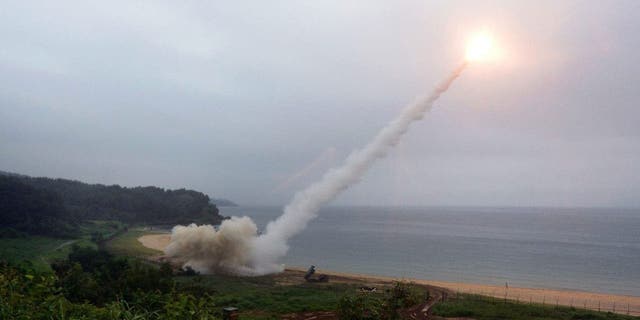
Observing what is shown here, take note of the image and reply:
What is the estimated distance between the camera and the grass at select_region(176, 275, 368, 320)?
2675cm

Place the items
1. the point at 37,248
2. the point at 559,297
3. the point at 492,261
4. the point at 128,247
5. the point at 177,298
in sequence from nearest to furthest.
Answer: the point at 177,298
the point at 559,297
the point at 37,248
the point at 128,247
the point at 492,261

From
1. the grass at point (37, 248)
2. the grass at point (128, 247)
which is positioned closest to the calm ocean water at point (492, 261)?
the grass at point (128, 247)

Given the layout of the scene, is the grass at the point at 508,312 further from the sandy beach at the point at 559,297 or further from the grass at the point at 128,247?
the grass at the point at 128,247

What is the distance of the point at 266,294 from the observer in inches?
1278

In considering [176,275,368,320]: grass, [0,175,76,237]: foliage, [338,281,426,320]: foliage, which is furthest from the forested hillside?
[338,281,426,320]: foliage

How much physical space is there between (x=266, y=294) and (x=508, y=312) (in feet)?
50.0

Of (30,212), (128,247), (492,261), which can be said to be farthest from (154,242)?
(492,261)

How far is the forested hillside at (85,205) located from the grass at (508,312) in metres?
52.6

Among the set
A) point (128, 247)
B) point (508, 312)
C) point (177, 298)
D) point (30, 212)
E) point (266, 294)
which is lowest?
point (266, 294)

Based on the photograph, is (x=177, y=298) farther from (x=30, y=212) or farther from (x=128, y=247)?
(x=30, y=212)

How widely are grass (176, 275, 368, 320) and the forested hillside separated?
3439cm

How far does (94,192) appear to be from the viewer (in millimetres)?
108625

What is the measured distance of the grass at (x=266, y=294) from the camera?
26.8m

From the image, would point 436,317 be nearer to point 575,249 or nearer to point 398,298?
point 398,298
